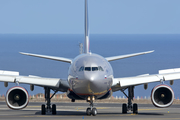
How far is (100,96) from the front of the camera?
98.5 feet

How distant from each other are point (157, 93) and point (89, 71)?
6.17 metres

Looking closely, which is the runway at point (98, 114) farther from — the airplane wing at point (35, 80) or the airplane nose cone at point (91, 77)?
the airplane nose cone at point (91, 77)

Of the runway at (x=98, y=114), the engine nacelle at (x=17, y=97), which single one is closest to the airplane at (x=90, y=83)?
the engine nacelle at (x=17, y=97)

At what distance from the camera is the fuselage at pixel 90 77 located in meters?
27.2

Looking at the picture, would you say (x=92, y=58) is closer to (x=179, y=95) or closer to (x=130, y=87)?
(x=130, y=87)

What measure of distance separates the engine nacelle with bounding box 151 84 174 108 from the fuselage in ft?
11.8

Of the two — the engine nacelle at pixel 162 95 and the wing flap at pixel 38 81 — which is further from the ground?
the wing flap at pixel 38 81

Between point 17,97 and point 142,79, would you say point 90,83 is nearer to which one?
point 17,97

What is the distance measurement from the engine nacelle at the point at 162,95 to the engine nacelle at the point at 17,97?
31.4 feet

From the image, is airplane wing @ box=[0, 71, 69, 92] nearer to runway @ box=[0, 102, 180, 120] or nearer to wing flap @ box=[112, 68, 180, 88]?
runway @ box=[0, 102, 180, 120]

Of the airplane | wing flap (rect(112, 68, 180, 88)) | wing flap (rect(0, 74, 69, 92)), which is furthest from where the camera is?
wing flap (rect(112, 68, 180, 88))

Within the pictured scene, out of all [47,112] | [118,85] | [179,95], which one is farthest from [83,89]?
[179,95]

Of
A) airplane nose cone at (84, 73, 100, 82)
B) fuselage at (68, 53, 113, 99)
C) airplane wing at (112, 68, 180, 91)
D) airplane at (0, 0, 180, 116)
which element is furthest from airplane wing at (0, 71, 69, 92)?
airplane nose cone at (84, 73, 100, 82)

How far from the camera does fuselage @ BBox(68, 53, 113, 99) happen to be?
27.2 meters
